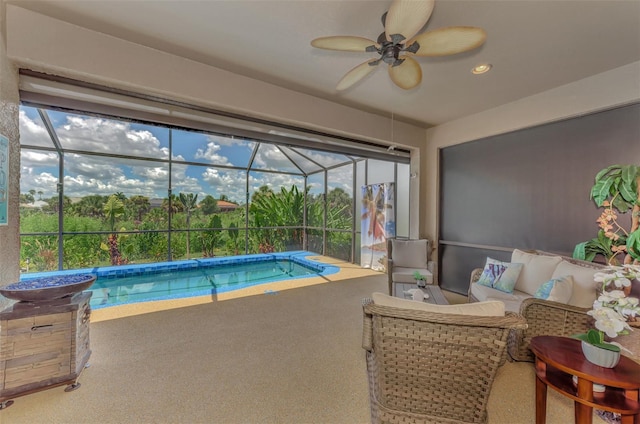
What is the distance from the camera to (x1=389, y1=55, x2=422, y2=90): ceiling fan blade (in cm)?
217

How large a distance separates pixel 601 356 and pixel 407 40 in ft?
7.67

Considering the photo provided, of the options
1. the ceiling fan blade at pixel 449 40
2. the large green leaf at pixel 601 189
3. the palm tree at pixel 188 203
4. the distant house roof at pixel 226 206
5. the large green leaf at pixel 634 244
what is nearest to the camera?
the ceiling fan blade at pixel 449 40

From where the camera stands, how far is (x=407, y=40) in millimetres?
1918

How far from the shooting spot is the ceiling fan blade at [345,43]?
1865 millimetres

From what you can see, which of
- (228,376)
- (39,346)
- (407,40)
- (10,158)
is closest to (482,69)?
(407,40)

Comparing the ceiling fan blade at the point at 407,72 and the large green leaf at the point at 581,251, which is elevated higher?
the ceiling fan blade at the point at 407,72

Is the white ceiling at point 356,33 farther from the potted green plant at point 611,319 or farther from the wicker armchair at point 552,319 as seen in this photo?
the wicker armchair at point 552,319

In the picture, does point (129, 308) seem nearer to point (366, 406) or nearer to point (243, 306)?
point (243, 306)

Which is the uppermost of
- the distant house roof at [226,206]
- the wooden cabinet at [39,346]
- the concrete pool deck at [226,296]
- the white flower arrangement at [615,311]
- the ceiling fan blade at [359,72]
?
the ceiling fan blade at [359,72]

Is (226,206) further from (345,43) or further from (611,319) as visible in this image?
(611,319)

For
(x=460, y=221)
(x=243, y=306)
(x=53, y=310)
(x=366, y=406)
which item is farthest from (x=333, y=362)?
(x=460, y=221)

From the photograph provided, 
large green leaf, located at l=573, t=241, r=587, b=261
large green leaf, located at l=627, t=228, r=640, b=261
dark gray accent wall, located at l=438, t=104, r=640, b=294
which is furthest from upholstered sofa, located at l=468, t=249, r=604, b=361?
dark gray accent wall, located at l=438, t=104, r=640, b=294

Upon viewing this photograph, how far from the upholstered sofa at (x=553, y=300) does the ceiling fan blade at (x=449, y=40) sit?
221cm

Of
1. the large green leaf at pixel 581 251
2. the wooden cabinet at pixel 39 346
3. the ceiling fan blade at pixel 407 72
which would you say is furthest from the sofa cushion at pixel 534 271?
the wooden cabinet at pixel 39 346
